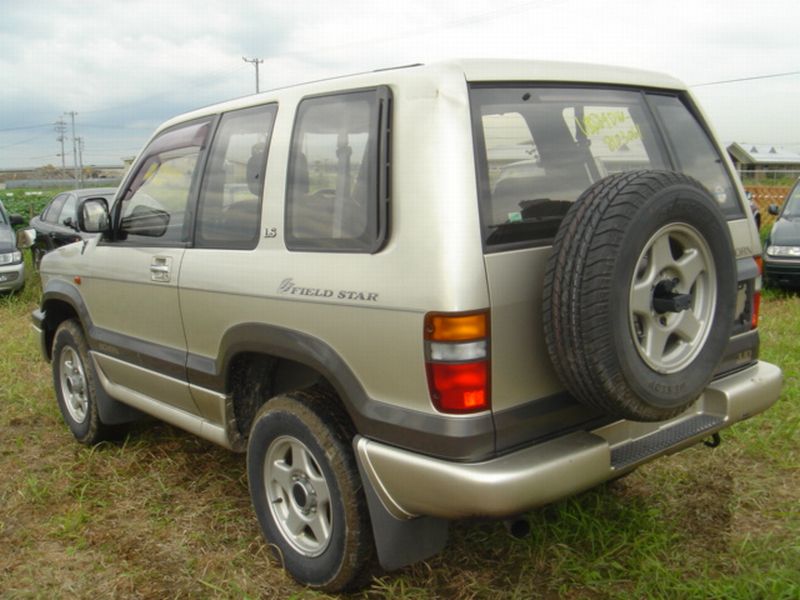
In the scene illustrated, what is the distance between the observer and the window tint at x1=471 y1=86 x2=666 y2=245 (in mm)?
2484

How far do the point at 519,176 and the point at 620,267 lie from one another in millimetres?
478

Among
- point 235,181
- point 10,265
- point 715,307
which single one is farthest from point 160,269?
point 10,265

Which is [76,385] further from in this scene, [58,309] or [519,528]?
[519,528]

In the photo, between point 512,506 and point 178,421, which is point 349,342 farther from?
point 178,421

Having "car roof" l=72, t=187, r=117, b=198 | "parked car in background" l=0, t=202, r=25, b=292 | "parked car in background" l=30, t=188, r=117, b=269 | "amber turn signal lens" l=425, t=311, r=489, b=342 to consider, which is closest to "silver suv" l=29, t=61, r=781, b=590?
"amber turn signal lens" l=425, t=311, r=489, b=342

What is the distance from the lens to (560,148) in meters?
2.76

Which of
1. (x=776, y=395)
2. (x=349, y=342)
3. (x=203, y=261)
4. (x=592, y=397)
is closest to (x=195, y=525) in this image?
(x=203, y=261)

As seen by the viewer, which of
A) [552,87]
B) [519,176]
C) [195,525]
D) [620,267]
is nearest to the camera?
[620,267]

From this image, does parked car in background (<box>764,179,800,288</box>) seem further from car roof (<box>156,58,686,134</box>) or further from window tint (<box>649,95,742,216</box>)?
car roof (<box>156,58,686,134</box>)

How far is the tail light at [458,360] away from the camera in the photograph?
232 centimetres

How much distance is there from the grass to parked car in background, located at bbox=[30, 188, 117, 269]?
667 centimetres

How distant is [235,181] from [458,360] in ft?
4.64

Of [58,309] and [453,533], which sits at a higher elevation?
[58,309]

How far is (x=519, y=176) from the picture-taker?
257 cm
